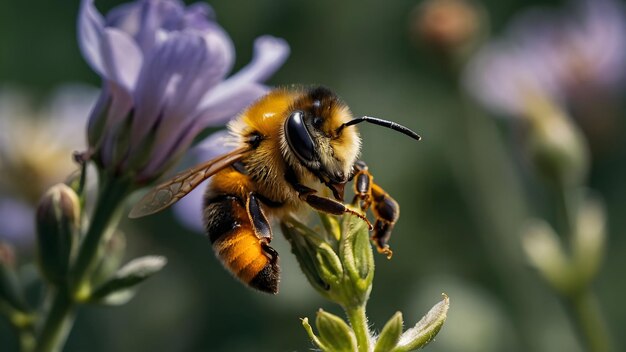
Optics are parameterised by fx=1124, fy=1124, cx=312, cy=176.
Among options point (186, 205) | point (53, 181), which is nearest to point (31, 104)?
point (53, 181)

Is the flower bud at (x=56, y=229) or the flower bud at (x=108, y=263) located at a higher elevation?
the flower bud at (x=56, y=229)

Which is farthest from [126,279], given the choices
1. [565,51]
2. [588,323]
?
[565,51]

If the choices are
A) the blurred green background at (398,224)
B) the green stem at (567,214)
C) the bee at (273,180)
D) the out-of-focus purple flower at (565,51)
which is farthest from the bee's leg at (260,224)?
the out-of-focus purple flower at (565,51)

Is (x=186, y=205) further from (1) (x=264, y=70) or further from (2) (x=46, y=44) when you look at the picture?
(2) (x=46, y=44)

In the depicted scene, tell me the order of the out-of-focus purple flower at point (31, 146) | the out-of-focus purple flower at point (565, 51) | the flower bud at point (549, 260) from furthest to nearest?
the out-of-focus purple flower at point (565, 51), the out-of-focus purple flower at point (31, 146), the flower bud at point (549, 260)

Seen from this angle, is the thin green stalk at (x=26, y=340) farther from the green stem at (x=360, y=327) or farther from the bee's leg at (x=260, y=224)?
the green stem at (x=360, y=327)

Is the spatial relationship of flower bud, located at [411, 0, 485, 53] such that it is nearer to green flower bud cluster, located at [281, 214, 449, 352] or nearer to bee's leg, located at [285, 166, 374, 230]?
bee's leg, located at [285, 166, 374, 230]
